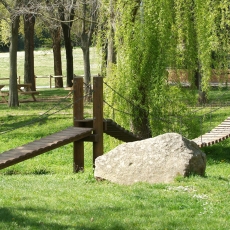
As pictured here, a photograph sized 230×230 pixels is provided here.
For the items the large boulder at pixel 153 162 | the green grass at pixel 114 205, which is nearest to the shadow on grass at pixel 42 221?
the green grass at pixel 114 205

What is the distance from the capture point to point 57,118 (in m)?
21.2

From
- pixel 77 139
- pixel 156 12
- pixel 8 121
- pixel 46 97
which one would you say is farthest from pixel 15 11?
pixel 77 139

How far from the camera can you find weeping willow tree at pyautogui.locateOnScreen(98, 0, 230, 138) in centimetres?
1487

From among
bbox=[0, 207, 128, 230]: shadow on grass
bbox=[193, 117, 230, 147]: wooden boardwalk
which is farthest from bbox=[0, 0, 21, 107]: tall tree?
bbox=[0, 207, 128, 230]: shadow on grass

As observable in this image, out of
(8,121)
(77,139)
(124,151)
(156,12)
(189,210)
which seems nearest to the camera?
(189,210)

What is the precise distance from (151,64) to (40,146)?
Result: 4.78m

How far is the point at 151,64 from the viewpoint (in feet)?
49.0

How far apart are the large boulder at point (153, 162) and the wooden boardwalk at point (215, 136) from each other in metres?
3.41

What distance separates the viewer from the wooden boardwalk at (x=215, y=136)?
42.6 ft

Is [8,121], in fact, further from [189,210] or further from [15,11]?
[189,210]

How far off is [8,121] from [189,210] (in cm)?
1450

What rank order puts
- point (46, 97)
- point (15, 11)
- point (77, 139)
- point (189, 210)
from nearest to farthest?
point (189, 210)
point (77, 139)
point (15, 11)
point (46, 97)

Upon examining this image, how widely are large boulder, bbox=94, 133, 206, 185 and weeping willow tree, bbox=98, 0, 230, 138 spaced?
5230 millimetres

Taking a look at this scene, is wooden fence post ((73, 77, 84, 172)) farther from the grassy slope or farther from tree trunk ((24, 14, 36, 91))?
tree trunk ((24, 14, 36, 91))
